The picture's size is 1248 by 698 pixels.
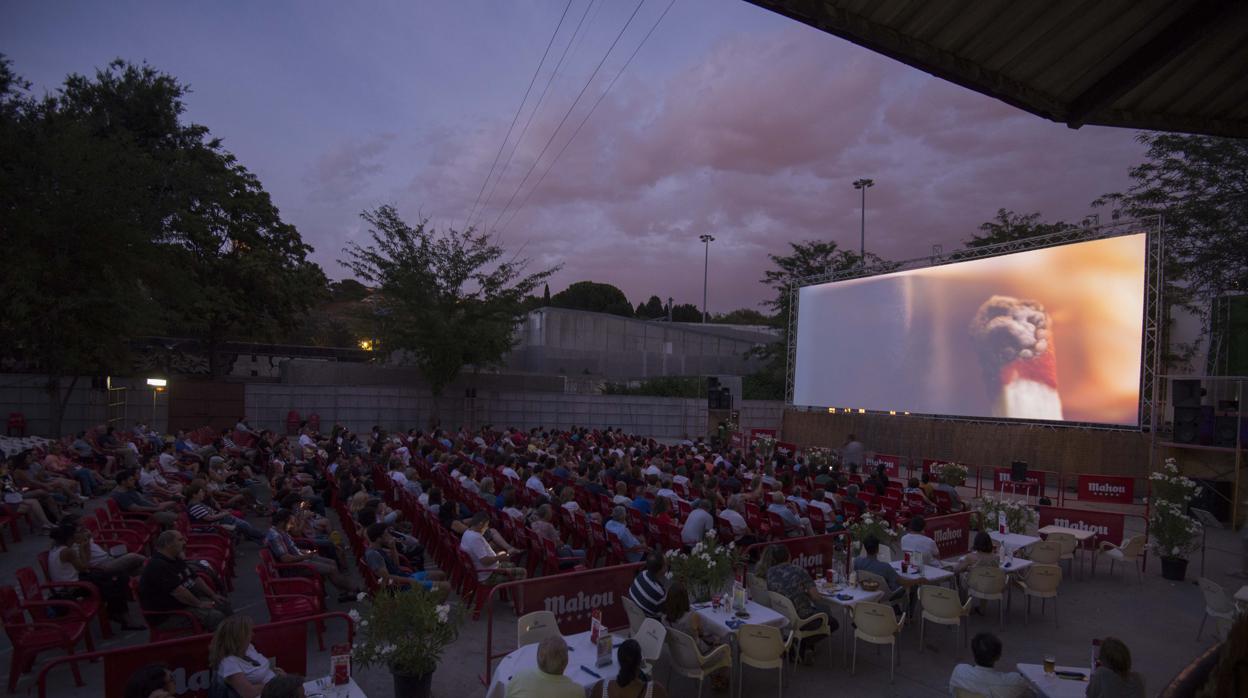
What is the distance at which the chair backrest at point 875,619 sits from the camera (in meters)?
5.44

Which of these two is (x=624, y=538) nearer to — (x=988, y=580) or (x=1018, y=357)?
(x=988, y=580)

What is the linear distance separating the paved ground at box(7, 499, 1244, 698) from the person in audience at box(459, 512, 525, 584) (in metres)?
0.42

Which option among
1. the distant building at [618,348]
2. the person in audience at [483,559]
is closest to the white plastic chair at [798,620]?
the person in audience at [483,559]

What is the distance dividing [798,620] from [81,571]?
625cm

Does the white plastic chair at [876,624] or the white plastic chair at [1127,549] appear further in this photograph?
the white plastic chair at [1127,549]

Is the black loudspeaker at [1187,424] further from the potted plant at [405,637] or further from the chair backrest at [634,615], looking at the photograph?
the potted plant at [405,637]

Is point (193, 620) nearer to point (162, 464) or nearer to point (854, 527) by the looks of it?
point (854, 527)

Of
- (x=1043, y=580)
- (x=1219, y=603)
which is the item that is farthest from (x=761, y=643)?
(x=1219, y=603)

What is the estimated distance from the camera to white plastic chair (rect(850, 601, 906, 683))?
5.44 m

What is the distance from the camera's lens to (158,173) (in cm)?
1688

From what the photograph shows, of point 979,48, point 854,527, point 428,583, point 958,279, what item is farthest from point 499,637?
point 958,279

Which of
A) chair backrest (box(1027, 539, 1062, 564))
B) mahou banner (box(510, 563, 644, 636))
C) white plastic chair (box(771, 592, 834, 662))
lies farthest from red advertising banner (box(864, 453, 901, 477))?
mahou banner (box(510, 563, 644, 636))

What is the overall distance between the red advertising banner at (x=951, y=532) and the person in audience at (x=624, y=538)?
13.4 feet

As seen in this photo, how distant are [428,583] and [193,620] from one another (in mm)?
1796
